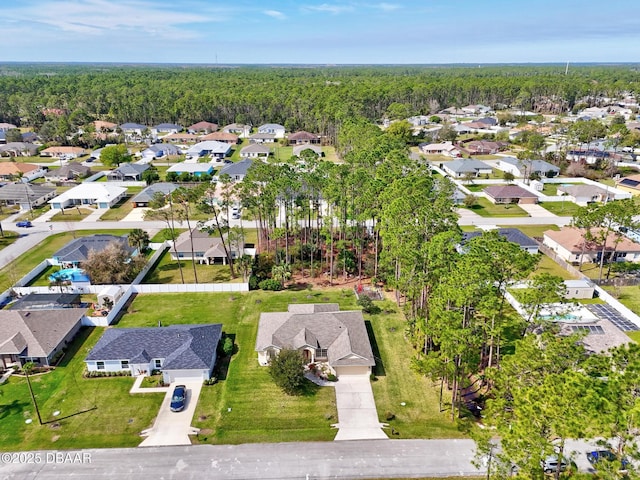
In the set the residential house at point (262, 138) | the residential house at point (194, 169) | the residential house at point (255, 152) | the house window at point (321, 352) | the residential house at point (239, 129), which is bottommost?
the house window at point (321, 352)

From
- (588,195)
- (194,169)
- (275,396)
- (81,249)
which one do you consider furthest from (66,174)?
(588,195)

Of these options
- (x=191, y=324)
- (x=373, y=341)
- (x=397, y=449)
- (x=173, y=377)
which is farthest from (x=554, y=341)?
(x=191, y=324)

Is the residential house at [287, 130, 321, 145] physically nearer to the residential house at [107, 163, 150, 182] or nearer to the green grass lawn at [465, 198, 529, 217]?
the residential house at [107, 163, 150, 182]

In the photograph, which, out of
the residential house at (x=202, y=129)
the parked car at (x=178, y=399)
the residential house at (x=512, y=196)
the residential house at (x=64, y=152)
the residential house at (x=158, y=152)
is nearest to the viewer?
the parked car at (x=178, y=399)

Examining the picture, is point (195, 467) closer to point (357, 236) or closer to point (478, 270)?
point (478, 270)

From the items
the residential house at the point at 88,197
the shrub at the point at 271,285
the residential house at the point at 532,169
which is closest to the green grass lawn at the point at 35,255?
the residential house at the point at 88,197

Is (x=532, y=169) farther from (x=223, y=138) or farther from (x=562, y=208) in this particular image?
(x=223, y=138)

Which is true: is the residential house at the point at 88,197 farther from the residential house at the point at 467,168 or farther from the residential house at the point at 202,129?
the residential house at the point at 202,129
